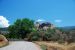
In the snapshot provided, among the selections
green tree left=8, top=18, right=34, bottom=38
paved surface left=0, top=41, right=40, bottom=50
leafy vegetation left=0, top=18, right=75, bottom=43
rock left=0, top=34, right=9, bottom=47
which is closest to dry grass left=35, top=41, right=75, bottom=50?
leafy vegetation left=0, top=18, right=75, bottom=43

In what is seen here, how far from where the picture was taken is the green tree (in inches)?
346

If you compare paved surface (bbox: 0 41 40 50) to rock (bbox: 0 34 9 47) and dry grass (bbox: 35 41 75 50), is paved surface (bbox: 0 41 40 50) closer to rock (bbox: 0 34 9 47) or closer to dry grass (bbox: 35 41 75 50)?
rock (bbox: 0 34 9 47)

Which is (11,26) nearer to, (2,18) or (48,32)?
(2,18)

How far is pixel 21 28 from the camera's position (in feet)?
29.1

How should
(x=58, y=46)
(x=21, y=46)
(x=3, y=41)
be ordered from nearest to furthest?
(x=58, y=46) → (x=21, y=46) → (x=3, y=41)

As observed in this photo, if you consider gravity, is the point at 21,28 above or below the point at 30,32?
above

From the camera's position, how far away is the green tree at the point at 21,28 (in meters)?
8.80

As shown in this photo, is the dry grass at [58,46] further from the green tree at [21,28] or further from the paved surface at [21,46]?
the green tree at [21,28]

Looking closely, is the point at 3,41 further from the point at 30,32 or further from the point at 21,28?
the point at 30,32

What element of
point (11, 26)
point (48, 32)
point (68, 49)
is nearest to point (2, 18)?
point (11, 26)

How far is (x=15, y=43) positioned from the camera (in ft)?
29.8

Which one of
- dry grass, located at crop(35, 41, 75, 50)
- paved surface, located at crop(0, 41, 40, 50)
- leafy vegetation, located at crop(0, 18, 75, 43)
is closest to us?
dry grass, located at crop(35, 41, 75, 50)

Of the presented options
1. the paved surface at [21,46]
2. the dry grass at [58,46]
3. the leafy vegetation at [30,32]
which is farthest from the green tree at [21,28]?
the dry grass at [58,46]

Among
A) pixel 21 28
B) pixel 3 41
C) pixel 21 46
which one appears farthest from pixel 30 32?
pixel 3 41
